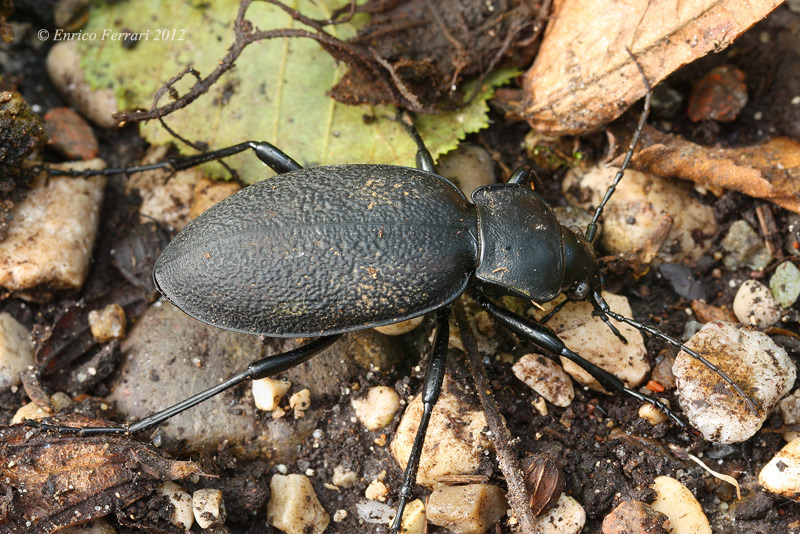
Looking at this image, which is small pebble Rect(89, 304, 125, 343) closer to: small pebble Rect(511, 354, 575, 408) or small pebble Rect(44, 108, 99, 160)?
small pebble Rect(44, 108, 99, 160)

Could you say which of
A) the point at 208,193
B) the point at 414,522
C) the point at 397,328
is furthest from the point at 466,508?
the point at 208,193

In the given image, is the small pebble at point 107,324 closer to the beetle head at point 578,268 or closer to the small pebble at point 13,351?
the small pebble at point 13,351

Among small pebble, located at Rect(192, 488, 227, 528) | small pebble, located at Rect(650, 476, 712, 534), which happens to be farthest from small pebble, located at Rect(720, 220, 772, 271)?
small pebble, located at Rect(192, 488, 227, 528)

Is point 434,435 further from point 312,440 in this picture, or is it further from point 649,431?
point 649,431

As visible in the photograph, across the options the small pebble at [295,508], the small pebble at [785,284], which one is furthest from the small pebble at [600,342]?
the small pebble at [295,508]

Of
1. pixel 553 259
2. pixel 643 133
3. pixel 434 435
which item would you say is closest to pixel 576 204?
pixel 643 133
